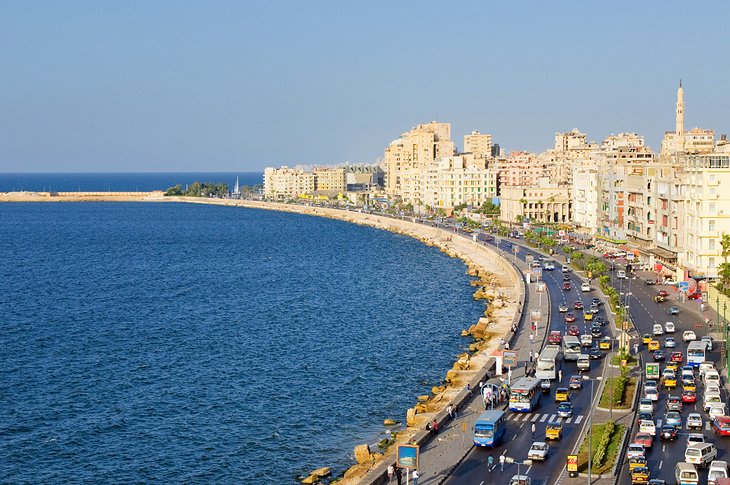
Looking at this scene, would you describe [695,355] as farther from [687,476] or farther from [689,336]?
[687,476]

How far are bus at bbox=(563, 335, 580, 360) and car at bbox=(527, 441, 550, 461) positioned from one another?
55.2 feet

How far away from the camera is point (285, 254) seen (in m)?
130

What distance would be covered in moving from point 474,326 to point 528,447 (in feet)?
97.5

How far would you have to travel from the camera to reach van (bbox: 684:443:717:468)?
33.4 meters

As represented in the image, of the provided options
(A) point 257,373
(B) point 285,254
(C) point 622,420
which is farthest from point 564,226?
(C) point 622,420

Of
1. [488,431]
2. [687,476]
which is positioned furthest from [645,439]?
[488,431]

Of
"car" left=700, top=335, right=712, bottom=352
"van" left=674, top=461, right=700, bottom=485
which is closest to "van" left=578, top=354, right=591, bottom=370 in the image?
"car" left=700, top=335, right=712, bottom=352

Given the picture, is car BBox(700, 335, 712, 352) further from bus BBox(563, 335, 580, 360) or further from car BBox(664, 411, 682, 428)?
car BBox(664, 411, 682, 428)

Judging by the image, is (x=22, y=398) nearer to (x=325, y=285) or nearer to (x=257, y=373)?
(x=257, y=373)

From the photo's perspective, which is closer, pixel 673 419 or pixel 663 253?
Result: pixel 673 419

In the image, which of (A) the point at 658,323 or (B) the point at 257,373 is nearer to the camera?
(B) the point at 257,373

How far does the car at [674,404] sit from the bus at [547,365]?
652cm

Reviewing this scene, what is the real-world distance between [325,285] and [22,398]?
4996 cm

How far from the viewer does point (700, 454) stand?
33.4m
